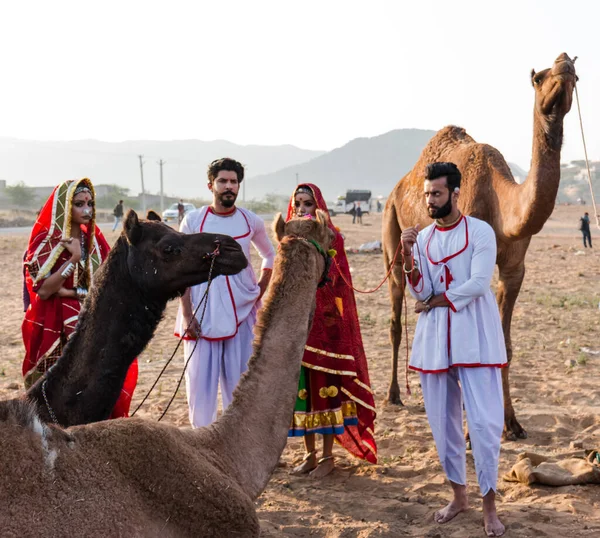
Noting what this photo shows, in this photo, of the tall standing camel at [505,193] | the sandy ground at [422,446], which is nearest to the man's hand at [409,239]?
the tall standing camel at [505,193]

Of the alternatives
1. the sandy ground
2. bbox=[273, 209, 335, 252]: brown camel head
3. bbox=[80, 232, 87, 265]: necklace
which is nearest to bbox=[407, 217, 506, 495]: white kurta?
the sandy ground

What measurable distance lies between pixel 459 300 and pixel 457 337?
0.22 meters

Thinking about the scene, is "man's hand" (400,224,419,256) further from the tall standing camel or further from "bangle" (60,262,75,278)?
"bangle" (60,262,75,278)

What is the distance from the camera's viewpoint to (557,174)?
5.55 m

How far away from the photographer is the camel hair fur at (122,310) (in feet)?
12.7

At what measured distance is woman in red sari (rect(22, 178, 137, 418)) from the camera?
4613 mm

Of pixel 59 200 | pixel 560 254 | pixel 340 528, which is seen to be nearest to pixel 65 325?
pixel 59 200

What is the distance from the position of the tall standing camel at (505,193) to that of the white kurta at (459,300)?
47.5 inches

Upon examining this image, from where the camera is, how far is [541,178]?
5.59 meters

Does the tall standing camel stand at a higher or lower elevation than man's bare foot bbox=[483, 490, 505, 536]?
higher

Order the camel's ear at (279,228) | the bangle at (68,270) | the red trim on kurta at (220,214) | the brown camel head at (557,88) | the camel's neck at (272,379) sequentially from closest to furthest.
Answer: the camel's neck at (272,379) < the camel's ear at (279,228) < the bangle at (68,270) < the red trim on kurta at (220,214) < the brown camel head at (557,88)

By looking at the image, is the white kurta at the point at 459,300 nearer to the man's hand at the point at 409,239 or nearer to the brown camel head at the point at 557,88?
the man's hand at the point at 409,239

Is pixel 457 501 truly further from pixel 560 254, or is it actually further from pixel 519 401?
pixel 560 254

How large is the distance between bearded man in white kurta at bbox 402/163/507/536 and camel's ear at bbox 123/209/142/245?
5.38 feet
